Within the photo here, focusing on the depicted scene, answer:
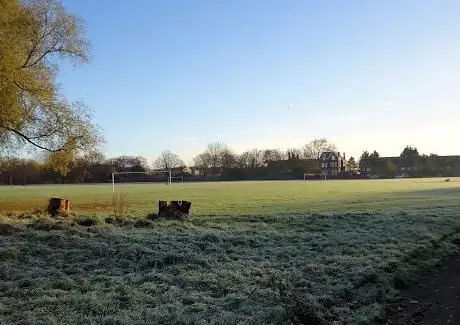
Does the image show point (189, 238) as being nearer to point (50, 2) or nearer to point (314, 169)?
point (50, 2)

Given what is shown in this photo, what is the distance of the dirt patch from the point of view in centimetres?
845

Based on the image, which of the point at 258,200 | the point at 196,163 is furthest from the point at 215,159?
the point at 258,200

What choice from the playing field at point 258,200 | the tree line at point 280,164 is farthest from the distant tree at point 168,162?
the playing field at point 258,200

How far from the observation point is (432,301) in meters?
9.70

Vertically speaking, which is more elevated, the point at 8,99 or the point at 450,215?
the point at 8,99

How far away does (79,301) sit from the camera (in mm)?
8688

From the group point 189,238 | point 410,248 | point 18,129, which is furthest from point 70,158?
point 410,248

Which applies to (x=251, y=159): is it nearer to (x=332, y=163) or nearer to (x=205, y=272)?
(x=332, y=163)

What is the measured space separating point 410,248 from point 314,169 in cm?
15430

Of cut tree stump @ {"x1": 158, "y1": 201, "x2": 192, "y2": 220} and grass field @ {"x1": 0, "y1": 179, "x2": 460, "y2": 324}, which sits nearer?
grass field @ {"x1": 0, "y1": 179, "x2": 460, "y2": 324}

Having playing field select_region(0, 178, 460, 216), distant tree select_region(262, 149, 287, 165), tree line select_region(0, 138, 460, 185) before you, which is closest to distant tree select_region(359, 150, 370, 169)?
tree line select_region(0, 138, 460, 185)

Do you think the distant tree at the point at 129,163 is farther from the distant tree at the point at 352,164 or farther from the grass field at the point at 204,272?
the grass field at the point at 204,272

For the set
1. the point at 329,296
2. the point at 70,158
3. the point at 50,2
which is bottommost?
the point at 329,296

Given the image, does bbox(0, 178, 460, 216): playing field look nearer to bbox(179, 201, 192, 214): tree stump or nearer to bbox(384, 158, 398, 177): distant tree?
bbox(179, 201, 192, 214): tree stump
